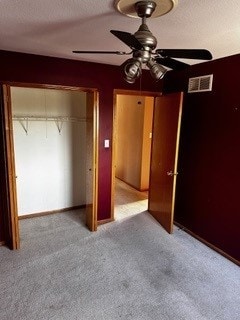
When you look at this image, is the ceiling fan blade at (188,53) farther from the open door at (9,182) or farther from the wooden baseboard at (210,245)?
the wooden baseboard at (210,245)

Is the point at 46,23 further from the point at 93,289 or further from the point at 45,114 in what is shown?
the point at 93,289

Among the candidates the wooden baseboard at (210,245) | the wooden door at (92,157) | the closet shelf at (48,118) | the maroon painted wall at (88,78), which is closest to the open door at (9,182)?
the maroon painted wall at (88,78)

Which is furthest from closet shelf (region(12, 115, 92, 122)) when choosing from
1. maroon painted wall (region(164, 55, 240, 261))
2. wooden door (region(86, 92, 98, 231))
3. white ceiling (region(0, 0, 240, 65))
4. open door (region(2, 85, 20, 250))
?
maroon painted wall (region(164, 55, 240, 261))

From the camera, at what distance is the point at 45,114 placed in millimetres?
3477

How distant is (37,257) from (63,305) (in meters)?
0.79

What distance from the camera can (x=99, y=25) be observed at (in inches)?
69.3

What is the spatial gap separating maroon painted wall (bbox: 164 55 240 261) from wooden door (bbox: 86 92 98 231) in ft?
4.09

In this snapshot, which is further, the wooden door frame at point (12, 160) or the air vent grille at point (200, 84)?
the air vent grille at point (200, 84)

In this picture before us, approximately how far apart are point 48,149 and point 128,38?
2.64 meters

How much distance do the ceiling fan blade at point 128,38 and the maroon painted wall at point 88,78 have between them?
1.72 metres

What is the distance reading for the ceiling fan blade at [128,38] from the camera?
123 cm

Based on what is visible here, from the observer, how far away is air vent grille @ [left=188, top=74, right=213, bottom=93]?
2.81m

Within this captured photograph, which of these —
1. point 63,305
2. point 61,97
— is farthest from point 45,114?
point 63,305

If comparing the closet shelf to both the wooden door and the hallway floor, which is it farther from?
the hallway floor
